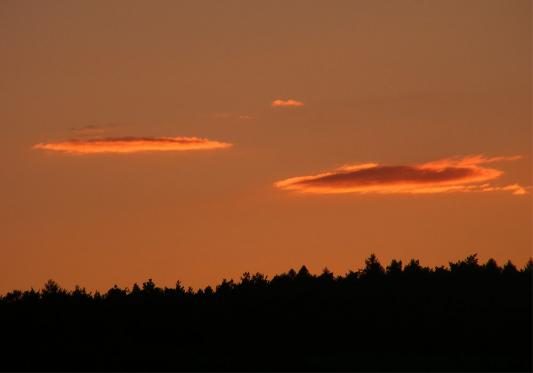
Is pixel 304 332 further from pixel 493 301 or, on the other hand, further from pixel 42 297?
pixel 42 297

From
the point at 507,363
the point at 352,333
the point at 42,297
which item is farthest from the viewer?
the point at 42,297

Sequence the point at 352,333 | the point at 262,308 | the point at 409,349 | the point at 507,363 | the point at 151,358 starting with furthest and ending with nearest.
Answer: the point at 262,308
the point at 352,333
the point at 409,349
the point at 151,358
the point at 507,363

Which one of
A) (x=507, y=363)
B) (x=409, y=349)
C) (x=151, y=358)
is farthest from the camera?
(x=409, y=349)

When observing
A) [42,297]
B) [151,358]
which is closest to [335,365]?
[151,358]

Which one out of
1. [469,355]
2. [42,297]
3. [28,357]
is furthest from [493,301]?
[42,297]

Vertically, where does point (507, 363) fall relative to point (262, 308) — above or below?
below

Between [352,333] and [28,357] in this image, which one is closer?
[28,357]

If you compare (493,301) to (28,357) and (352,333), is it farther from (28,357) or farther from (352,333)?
(28,357)

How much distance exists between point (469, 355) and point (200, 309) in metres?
53.0

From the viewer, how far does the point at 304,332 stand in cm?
14825

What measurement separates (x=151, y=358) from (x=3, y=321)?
50.5 metres

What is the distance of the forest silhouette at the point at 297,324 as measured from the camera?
397 ft

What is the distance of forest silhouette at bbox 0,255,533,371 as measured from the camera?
121m

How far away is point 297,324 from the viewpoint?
502 ft
